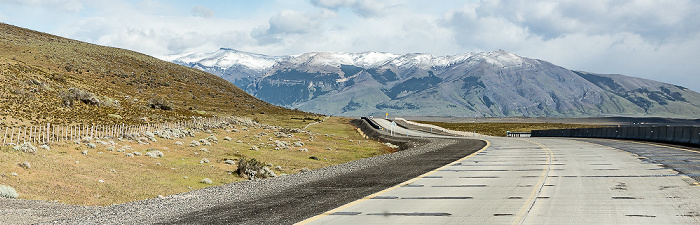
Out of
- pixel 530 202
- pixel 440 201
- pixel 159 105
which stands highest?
pixel 530 202

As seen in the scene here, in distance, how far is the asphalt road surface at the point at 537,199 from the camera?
9695 mm

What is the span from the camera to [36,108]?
43.2m

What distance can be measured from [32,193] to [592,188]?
16.1 meters

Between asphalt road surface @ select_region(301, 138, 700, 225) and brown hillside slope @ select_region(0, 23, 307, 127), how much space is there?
3050 cm

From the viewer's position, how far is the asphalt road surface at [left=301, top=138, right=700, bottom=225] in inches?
382

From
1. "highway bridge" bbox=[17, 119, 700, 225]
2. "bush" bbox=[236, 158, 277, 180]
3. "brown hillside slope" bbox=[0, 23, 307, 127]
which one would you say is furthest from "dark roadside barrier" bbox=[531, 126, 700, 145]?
"brown hillside slope" bbox=[0, 23, 307, 127]

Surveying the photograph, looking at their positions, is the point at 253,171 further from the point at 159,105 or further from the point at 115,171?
the point at 159,105

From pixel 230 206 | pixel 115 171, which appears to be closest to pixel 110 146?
pixel 115 171

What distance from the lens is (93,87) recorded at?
7356 centimetres

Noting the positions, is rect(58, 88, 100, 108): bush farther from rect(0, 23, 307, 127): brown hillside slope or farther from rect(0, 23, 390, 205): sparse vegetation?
rect(0, 23, 390, 205): sparse vegetation

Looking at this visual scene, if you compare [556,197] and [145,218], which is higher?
[556,197]

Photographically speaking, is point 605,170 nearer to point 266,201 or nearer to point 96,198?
point 266,201

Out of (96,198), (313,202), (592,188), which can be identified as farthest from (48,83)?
(592,188)

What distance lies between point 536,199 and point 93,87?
2875 inches
